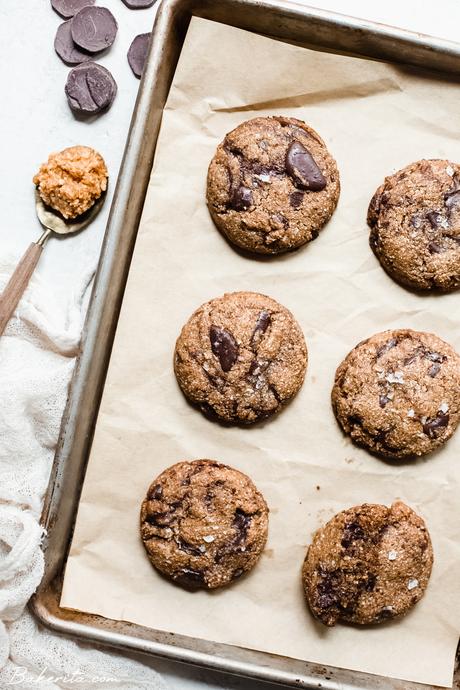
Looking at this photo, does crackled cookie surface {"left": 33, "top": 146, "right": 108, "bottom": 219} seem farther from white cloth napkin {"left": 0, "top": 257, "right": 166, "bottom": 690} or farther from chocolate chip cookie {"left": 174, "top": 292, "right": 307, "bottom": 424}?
chocolate chip cookie {"left": 174, "top": 292, "right": 307, "bottom": 424}

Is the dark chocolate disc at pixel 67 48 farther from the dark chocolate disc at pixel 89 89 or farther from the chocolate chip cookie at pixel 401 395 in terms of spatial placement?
the chocolate chip cookie at pixel 401 395

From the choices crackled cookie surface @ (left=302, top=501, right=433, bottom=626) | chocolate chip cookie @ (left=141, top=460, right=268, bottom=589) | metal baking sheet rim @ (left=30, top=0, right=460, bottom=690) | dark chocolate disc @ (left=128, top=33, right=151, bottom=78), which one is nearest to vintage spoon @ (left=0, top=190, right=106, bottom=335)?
metal baking sheet rim @ (left=30, top=0, right=460, bottom=690)

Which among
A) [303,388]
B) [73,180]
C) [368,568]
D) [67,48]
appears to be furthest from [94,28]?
[368,568]

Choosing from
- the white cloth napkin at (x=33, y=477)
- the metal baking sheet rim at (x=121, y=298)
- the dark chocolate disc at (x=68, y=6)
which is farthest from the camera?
the dark chocolate disc at (x=68, y=6)

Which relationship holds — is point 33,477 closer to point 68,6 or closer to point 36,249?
point 36,249

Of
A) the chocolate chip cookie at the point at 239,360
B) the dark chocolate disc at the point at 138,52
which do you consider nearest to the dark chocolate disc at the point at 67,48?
the dark chocolate disc at the point at 138,52

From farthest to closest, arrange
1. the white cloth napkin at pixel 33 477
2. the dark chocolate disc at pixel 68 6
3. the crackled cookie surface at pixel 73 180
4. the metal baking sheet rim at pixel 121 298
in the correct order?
the dark chocolate disc at pixel 68 6 → the crackled cookie surface at pixel 73 180 → the white cloth napkin at pixel 33 477 → the metal baking sheet rim at pixel 121 298

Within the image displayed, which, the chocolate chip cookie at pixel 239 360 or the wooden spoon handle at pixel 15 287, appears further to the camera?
the wooden spoon handle at pixel 15 287
